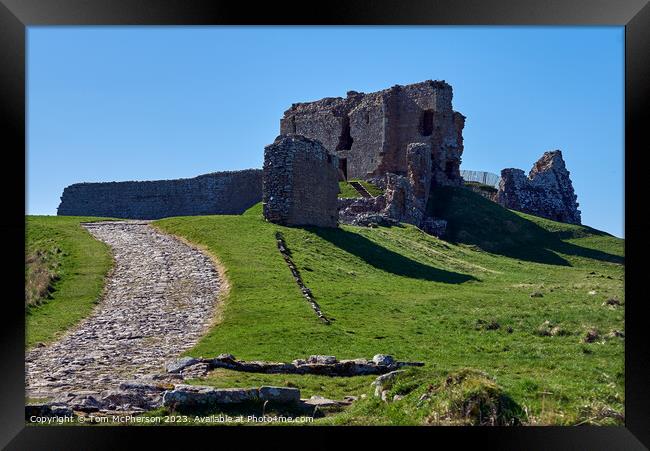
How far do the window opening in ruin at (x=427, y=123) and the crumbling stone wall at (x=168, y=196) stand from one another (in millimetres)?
15513

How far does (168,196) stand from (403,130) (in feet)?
63.3

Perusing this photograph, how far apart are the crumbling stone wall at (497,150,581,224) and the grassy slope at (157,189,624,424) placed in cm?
2034

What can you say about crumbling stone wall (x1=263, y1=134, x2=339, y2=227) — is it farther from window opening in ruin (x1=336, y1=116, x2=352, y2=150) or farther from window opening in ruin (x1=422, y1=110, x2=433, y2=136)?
window opening in ruin (x1=336, y1=116, x2=352, y2=150)

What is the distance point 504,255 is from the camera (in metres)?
46.0

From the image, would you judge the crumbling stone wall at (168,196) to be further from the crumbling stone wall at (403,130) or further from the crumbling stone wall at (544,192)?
the crumbling stone wall at (544,192)

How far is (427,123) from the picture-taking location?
59875 millimetres

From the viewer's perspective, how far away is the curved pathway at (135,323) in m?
15.8

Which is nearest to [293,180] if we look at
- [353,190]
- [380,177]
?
[353,190]

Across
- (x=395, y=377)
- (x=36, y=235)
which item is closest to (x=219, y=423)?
(x=395, y=377)

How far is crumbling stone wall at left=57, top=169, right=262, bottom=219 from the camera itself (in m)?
52.6

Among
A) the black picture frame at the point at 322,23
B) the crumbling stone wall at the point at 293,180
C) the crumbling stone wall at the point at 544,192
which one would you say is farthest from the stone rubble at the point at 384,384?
the crumbling stone wall at the point at 544,192

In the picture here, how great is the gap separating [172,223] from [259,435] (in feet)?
80.5

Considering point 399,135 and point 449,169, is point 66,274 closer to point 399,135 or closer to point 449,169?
point 399,135
